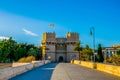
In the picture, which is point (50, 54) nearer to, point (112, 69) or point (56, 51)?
point (56, 51)

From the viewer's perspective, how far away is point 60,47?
145250 millimetres

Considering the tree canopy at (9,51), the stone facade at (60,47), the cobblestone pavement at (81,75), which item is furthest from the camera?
the stone facade at (60,47)

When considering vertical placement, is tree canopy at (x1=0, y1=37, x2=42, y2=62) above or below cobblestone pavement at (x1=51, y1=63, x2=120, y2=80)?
above

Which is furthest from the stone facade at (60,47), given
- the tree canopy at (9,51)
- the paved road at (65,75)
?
the paved road at (65,75)

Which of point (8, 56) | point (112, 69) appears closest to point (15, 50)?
point (8, 56)

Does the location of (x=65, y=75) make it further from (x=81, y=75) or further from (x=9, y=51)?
(x=9, y=51)

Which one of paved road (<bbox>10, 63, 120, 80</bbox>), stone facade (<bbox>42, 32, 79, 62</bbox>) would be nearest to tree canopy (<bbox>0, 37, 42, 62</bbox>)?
stone facade (<bbox>42, 32, 79, 62</bbox>)

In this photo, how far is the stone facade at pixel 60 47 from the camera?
A: 459 ft

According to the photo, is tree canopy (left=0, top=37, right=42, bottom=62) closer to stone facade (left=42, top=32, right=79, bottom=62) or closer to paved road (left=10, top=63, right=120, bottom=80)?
stone facade (left=42, top=32, right=79, bottom=62)

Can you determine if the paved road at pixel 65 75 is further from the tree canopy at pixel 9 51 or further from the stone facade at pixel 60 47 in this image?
the stone facade at pixel 60 47

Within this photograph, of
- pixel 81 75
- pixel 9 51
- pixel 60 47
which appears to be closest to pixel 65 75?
pixel 81 75

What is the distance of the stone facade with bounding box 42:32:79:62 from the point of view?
140m

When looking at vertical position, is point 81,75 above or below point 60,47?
below

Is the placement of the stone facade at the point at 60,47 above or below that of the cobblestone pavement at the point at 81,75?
above
